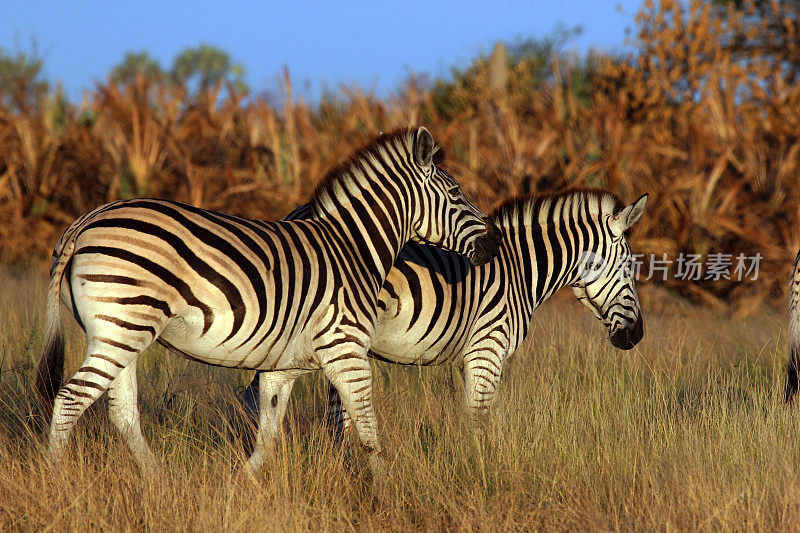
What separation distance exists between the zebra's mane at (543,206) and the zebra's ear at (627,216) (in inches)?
3.1

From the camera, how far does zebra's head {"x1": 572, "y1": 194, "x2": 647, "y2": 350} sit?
5.09 meters

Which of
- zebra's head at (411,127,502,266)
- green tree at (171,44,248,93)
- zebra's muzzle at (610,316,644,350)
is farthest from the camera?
green tree at (171,44,248,93)

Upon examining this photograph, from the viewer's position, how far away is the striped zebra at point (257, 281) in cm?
325

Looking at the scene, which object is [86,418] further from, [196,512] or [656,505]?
[656,505]

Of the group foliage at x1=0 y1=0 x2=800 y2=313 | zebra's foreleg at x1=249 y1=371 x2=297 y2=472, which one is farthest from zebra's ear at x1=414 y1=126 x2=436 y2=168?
foliage at x1=0 y1=0 x2=800 y2=313

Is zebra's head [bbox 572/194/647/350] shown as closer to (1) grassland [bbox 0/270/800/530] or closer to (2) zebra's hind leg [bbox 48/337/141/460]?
(1) grassland [bbox 0/270/800/530]

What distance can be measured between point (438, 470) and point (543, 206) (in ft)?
6.61

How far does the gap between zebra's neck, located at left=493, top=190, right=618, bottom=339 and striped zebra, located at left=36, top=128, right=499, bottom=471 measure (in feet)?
2.39

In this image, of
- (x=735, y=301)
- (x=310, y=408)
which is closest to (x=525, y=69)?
(x=735, y=301)

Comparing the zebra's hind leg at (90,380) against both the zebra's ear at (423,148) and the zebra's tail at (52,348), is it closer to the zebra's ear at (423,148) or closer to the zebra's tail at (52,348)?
the zebra's tail at (52,348)

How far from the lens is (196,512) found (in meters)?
3.39

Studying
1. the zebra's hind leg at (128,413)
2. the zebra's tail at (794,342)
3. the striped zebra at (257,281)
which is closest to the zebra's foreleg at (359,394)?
the striped zebra at (257,281)

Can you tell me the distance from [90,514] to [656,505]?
2.44 m

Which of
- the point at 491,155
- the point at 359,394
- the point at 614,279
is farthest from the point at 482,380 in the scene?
the point at 491,155
